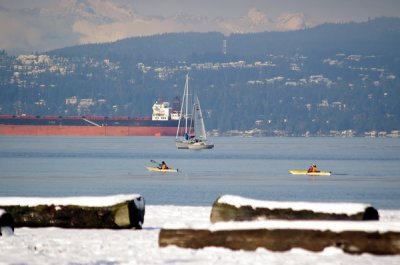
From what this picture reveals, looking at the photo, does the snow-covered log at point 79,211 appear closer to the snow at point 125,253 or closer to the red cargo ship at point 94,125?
the snow at point 125,253

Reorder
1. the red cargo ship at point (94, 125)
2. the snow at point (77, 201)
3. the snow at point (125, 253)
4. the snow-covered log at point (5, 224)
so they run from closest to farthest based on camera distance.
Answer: the snow at point (125, 253)
the snow-covered log at point (5, 224)
the snow at point (77, 201)
the red cargo ship at point (94, 125)

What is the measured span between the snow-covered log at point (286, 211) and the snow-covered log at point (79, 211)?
1347 mm

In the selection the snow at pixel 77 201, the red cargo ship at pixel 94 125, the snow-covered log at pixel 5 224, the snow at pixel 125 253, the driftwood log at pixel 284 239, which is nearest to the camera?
the snow at pixel 125 253

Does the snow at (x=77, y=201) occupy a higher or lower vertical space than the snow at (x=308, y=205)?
lower

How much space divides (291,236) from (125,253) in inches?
86.4

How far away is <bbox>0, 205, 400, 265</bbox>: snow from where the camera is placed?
481 inches

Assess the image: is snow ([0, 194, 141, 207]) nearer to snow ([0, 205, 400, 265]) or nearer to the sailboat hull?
snow ([0, 205, 400, 265])

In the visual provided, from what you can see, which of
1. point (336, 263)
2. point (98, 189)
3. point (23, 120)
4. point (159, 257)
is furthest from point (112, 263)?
point (23, 120)

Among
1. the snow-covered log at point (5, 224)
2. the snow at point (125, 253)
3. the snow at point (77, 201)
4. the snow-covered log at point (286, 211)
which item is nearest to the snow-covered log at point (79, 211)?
the snow at point (77, 201)

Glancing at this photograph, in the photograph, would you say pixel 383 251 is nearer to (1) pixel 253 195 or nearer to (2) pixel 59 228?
(2) pixel 59 228

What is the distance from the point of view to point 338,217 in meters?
14.7

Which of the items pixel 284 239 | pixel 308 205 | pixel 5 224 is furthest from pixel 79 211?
pixel 284 239

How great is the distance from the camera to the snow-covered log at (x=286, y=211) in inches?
580

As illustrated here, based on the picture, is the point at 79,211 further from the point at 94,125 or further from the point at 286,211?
the point at 94,125
